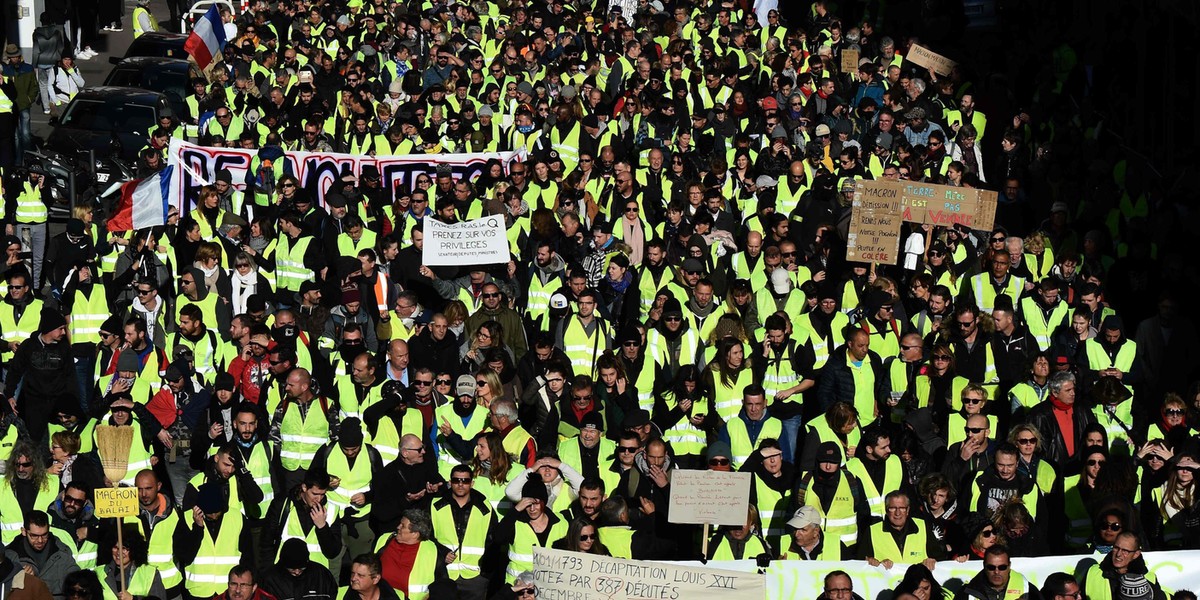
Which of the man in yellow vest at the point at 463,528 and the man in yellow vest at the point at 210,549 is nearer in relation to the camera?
the man in yellow vest at the point at 210,549

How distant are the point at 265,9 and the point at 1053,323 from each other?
50.1 ft

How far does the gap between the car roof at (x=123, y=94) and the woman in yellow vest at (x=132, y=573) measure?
13075mm

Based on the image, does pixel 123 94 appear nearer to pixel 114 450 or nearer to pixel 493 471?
pixel 114 450

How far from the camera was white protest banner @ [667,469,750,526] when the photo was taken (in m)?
12.6

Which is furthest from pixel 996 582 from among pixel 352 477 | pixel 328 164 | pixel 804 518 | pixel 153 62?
pixel 153 62

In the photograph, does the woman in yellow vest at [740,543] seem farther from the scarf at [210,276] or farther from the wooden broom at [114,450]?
the scarf at [210,276]

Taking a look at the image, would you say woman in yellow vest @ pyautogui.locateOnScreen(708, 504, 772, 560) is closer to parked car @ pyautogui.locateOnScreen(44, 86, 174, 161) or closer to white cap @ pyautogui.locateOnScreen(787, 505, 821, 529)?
white cap @ pyautogui.locateOnScreen(787, 505, 821, 529)

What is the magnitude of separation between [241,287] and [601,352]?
11.2ft

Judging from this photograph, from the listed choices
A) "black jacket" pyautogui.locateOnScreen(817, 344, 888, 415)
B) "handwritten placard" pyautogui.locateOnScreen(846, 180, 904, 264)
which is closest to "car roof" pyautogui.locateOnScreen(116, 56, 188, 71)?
"handwritten placard" pyautogui.locateOnScreen(846, 180, 904, 264)

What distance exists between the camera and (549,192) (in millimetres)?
19734

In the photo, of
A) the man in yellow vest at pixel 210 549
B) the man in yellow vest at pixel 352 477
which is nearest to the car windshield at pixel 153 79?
the man in yellow vest at pixel 352 477

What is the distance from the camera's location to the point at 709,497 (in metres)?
12.7

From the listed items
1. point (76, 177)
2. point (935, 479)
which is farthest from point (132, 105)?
point (935, 479)

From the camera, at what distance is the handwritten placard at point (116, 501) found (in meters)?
12.5
